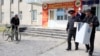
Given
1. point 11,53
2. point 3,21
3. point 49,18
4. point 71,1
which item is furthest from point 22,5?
point 11,53

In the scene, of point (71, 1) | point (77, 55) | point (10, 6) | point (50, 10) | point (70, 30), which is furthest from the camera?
point (10, 6)

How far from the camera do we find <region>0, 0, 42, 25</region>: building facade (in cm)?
3838

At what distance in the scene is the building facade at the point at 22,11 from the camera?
38.4 m

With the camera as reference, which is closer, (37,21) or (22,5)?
(37,21)

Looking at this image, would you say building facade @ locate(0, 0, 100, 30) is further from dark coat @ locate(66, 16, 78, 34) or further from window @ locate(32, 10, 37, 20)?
dark coat @ locate(66, 16, 78, 34)

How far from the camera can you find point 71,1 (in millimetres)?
28766

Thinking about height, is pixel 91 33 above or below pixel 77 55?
above

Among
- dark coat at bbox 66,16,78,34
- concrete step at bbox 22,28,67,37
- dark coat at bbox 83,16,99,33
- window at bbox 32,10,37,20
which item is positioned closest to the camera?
dark coat at bbox 83,16,99,33

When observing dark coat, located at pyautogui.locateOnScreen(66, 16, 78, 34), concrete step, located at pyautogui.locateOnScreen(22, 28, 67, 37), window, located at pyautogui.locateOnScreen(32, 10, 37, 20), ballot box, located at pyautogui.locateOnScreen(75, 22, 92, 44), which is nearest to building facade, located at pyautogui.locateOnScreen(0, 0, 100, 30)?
window, located at pyautogui.locateOnScreen(32, 10, 37, 20)

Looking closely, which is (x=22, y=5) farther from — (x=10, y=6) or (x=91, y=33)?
(x=91, y=33)

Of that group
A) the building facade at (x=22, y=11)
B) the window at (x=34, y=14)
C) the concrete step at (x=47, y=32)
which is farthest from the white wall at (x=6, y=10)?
the concrete step at (x=47, y=32)

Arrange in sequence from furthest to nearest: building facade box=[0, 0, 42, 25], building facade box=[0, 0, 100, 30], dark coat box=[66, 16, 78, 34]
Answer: building facade box=[0, 0, 42, 25] → building facade box=[0, 0, 100, 30] → dark coat box=[66, 16, 78, 34]

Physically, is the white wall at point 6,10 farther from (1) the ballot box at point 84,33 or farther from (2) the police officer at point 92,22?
(2) the police officer at point 92,22

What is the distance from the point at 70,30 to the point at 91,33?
6.22 feet
